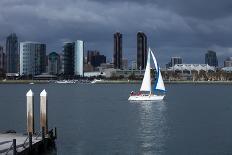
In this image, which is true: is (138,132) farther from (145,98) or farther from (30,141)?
(145,98)

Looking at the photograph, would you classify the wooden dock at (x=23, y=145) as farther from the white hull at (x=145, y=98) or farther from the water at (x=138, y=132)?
the white hull at (x=145, y=98)

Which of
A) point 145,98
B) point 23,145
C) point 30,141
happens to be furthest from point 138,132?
point 145,98

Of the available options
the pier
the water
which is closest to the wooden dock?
the pier

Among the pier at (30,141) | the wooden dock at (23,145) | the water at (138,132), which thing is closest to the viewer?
the wooden dock at (23,145)

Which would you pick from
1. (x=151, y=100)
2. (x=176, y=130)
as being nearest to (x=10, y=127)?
(x=176, y=130)

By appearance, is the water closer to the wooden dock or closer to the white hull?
the wooden dock

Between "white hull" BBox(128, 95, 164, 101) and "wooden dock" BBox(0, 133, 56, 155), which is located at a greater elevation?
"white hull" BBox(128, 95, 164, 101)

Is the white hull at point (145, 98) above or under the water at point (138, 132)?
above

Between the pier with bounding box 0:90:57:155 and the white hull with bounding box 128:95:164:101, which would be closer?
the pier with bounding box 0:90:57:155

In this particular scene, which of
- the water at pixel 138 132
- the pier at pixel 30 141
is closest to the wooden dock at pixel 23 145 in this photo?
the pier at pixel 30 141

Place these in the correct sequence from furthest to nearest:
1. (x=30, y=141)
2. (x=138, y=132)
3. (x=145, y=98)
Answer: (x=145, y=98) < (x=138, y=132) < (x=30, y=141)

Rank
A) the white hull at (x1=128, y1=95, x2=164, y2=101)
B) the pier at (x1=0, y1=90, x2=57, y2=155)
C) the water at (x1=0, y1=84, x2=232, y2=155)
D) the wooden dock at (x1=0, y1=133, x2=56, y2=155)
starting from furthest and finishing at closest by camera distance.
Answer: the white hull at (x1=128, y1=95, x2=164, y2=101) → the water at (x1=0, y1=84, x2=232, y2=155) → the pier at (x1=0, y1=90, x2=57, y2=155) → the wooden dock at (x1=0, y1=133, x2=56, y2=155)

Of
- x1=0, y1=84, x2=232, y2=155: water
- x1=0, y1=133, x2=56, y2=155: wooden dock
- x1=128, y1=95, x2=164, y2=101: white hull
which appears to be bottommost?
x1=0, y1=84, x2=232, y2=155: water

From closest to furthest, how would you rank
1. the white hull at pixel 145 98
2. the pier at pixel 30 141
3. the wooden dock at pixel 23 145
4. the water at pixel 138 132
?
the wooden dock at pixel 23 145 → the pier at pixel 30 141 → the water at pixel 138 132 → the white hull at pixel 145 98
